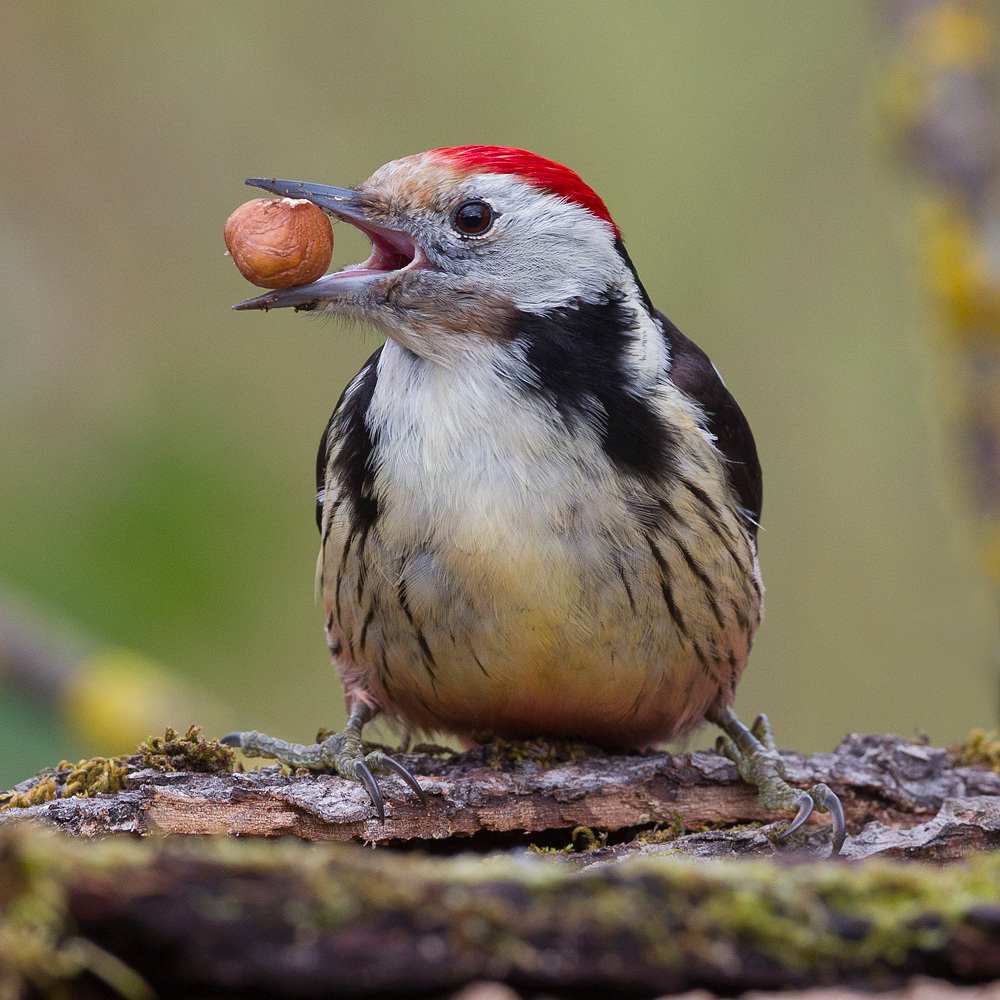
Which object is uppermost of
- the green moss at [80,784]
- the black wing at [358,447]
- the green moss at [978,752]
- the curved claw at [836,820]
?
the black wing at [358,447]

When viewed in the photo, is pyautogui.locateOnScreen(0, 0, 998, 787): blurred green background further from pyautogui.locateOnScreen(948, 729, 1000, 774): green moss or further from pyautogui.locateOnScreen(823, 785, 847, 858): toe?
pyautogui.locateOnScreen(823, 785, 847, 858): toe

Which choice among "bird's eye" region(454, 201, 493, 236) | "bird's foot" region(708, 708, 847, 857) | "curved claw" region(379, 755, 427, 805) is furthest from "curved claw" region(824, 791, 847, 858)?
"bird's eye" region(454, 201, 493, 236)

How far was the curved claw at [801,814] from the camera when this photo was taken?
286cm

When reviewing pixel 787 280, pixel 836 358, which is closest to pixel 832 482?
pixel 836 358

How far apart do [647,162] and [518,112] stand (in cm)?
80

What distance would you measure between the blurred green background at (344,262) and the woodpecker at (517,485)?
262cm

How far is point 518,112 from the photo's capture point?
280 inches

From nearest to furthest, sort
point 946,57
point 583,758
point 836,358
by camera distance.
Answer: point 583,758 → point 946,57 → point 836,358

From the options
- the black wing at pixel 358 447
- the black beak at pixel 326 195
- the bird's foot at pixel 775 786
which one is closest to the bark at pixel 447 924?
the bird's foot at pixel 775 786

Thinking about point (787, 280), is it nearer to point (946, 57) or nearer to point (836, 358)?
point (836, 358)

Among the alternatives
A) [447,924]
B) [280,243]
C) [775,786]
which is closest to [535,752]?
[775,786]

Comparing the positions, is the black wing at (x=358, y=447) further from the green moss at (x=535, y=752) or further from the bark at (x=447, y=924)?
the bark at (x=447, y=924)

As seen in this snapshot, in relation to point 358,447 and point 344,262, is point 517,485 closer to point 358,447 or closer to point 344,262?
point 358,447

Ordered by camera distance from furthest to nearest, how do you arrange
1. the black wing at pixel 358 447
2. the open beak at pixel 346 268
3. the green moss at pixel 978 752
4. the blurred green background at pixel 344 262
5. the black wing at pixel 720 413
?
1. the blurred green background at pixel 344 262
2. the green moss at pixel 978 752
3. the black wing at pixel 720 413
4. the black wing at pixel 358 447
5. the open beak at pixel 346 268
